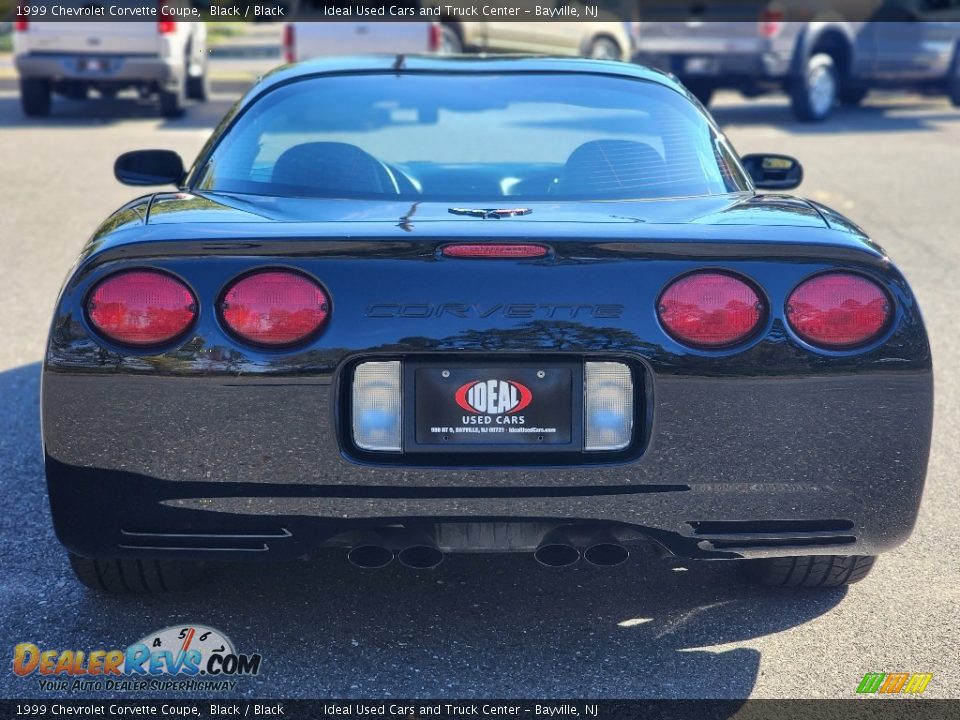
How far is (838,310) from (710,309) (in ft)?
0.98

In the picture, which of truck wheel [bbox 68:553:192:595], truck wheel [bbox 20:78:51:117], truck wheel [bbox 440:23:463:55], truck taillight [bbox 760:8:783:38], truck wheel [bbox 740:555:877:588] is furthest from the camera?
truck wheel [bbox 440:23:463:55]

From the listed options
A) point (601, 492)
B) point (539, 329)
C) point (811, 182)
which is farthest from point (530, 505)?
point (811, 182)

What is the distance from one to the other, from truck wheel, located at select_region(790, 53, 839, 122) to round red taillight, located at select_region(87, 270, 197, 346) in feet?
50.1

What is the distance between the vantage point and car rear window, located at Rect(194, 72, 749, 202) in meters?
3.92

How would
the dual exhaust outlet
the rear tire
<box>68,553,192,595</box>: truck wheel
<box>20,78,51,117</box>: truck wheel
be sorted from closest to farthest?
the dual exhaust outlet, <box>68,553,192,595</box>: truck wheel, <box>20,78,51,117</box>: truck wheel, the rear tire

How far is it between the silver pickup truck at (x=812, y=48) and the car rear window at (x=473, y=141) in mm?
13083

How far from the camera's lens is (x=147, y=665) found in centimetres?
331

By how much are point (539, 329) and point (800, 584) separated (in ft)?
3.99

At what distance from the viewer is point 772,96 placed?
874 inches

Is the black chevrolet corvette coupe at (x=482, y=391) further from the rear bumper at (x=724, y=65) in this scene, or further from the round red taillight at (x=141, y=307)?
the rear bumper at (x=724, y=65)

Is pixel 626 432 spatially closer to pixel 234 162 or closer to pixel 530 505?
pixel 530 505

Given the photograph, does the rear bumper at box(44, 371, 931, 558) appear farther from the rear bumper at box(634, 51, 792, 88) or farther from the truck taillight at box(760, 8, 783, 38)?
the truck taillight at box(760, 8, 783, 38)

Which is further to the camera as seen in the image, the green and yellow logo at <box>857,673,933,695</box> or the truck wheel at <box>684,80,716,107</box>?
the truck wheel at <box>684,80,716,107</box>

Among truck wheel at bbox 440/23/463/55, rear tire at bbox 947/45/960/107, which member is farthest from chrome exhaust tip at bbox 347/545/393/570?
truck wheel at bbox 440/23/463/55
